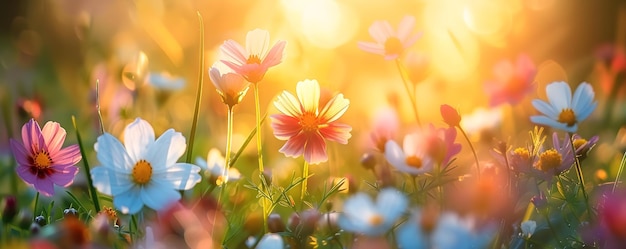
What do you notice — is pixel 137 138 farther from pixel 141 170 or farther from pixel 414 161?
pixel 414 161

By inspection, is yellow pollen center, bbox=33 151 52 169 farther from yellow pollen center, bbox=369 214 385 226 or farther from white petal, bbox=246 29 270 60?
yellow pollen center, bbox=369 214 385 226

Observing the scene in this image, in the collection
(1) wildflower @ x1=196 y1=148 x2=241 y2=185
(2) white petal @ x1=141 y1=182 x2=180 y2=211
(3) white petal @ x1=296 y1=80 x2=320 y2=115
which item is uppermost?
(3) white petal @ x1=296 y1=80 x2=320 y2=115

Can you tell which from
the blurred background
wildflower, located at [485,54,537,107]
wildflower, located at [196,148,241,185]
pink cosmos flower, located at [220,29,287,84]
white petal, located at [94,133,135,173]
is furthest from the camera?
the blurred background

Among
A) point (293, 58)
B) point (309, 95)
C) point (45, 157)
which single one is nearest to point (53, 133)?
point (45, 157)

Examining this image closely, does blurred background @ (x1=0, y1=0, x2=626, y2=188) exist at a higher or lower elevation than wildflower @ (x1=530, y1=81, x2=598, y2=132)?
higher

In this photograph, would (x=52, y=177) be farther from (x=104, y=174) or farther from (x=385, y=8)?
(x=385, y=8)

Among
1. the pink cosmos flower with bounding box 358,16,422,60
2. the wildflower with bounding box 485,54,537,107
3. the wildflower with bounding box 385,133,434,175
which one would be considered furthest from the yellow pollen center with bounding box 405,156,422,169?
the wildflower with bounding box 485,54,537,107

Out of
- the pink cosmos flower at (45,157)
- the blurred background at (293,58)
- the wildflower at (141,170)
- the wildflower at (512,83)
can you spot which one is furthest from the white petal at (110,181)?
the wildflower at (512,83)
